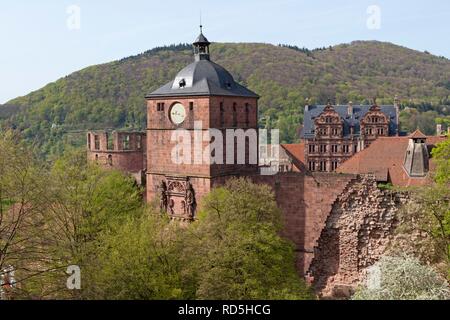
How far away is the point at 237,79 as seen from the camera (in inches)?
5640

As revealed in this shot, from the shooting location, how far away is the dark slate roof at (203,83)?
2741 cm

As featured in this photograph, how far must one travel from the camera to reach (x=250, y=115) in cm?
2966

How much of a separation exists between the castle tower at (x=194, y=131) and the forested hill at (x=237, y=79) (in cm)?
3675

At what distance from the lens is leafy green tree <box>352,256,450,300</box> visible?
17719mm

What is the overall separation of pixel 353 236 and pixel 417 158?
19602 millimetres

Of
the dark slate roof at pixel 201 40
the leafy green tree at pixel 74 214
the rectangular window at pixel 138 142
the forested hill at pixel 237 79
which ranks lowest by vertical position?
the leafy green tree at pixel 74 214

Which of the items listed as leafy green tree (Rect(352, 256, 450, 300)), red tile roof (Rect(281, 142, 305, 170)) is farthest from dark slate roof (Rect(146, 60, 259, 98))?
red tile roof (Rect(281, 142, 305, 170))

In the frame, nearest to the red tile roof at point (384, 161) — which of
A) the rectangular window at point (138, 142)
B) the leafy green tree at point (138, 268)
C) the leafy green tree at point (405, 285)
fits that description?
the rectangular window at point (138, 142)

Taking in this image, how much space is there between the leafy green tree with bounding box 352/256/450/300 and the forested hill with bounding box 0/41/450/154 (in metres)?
50.5

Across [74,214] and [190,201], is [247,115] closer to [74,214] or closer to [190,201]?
[190,201]

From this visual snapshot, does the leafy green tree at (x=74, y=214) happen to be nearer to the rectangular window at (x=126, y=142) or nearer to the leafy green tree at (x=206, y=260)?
the leafy green tree at (x=206, y=260)

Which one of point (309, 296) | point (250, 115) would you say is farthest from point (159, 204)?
point (309, 296)

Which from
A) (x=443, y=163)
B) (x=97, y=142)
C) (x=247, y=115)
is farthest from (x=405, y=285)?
(x=97, y=142)

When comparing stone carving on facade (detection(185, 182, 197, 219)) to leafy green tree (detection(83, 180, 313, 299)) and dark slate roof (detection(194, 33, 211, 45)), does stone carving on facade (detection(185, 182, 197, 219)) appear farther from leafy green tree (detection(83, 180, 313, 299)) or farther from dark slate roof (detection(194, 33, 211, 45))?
dark slate roof (detection(194, 33, 211, 45))
